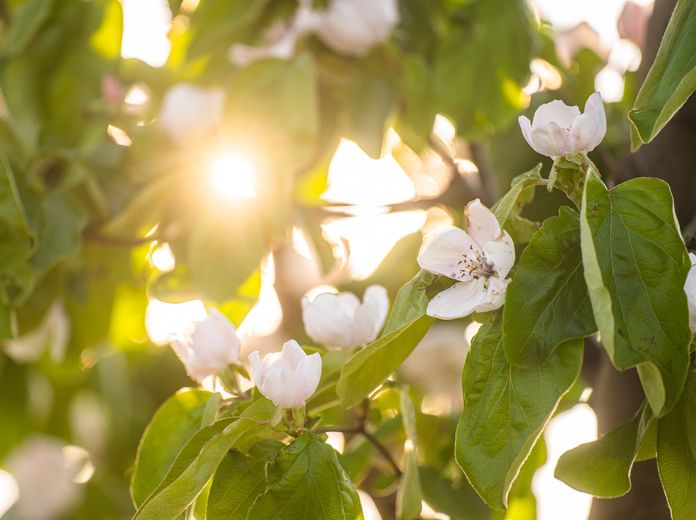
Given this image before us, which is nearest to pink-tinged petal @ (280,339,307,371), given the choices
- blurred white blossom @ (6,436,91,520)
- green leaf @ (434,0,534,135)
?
green leaf @ (434,0,534,135)

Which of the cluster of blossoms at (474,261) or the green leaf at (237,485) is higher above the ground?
the cluster of blossoms at (474,261)

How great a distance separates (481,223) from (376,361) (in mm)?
79

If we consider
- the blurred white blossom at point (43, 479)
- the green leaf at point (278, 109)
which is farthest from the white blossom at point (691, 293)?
the blurred white blossom at point (43, 479)

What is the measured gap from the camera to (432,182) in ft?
3.89

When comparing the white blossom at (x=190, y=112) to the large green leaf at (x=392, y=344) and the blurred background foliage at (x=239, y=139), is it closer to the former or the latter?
the blurred background foliage at (x=239, y=139)

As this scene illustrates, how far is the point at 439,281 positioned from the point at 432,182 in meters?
0.74

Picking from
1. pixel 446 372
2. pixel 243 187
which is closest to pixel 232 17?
pixel 243 187

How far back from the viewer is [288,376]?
44 centimetres

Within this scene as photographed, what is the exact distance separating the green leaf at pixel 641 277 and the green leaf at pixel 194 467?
16 centimetres

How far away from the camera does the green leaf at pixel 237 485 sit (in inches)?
17.1

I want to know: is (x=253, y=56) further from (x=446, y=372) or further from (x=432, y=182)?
(x=446, y=372)

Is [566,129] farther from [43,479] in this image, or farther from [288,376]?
[43,479]

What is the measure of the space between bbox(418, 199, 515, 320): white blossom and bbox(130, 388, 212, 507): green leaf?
0.16 meters

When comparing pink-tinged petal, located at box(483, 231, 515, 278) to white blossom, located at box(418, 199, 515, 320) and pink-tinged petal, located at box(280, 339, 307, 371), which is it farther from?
pink-tinged petal, located at box(280, 339, 307, 371)
